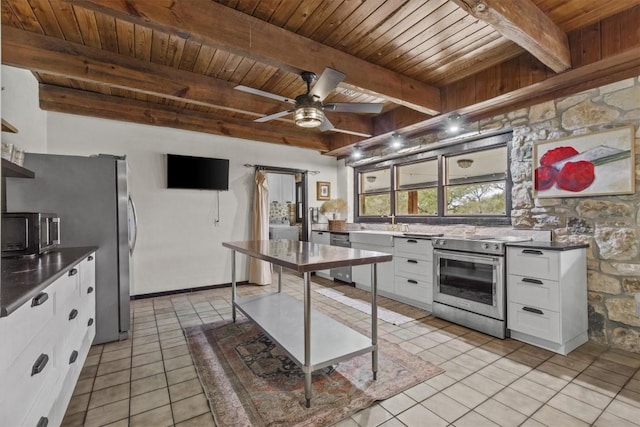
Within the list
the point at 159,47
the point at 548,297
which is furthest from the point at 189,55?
the point at 548,297

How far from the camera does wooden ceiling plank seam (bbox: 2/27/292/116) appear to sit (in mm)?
2555

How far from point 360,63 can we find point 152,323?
3.44m

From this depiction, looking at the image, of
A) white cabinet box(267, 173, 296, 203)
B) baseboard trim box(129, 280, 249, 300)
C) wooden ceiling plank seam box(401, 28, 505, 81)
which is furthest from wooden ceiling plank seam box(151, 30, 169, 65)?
white cabinet box(267, 173, 296, 203)

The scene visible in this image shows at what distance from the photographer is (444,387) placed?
216cm

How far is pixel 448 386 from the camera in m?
2.17

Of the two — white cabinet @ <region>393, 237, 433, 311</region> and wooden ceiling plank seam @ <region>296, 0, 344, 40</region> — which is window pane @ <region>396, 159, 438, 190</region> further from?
wooden ceiling plank seam @ <region>296, 0, 344, 40</region>

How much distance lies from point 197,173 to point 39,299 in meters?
3.47

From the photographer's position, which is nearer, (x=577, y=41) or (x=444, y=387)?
(x=444, y=387)

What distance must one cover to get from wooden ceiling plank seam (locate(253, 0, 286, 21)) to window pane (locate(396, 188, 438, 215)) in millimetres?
3256

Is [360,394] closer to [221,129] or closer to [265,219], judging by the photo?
[265,219]

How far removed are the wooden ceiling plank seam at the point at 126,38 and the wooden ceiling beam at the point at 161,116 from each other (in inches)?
52.5

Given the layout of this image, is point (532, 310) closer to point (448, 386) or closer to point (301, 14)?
point (448, 386)

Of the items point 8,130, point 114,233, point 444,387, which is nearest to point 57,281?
point 114,233

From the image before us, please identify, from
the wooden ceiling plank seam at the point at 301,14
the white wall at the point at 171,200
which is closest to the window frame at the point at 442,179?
the white wall at the point at 171,200
